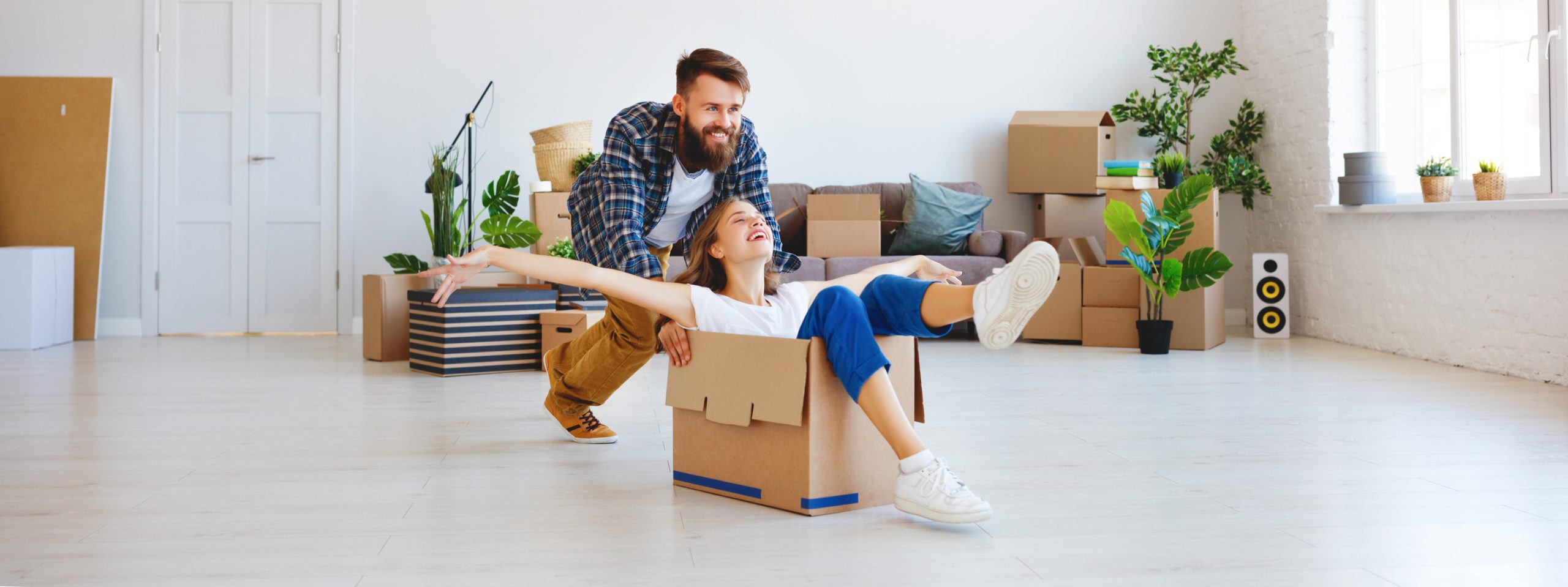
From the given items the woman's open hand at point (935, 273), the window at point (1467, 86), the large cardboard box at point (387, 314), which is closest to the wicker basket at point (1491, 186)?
the window at point (1467, 86)

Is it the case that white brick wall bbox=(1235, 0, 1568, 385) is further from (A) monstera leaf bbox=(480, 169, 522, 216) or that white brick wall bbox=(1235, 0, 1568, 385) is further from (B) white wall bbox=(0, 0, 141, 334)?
(B) white wall bbox=(0, 0, 141, 334)

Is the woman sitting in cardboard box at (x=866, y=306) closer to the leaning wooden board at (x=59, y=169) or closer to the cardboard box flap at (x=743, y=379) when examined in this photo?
the cardboard box flap at (x=743, y=379)

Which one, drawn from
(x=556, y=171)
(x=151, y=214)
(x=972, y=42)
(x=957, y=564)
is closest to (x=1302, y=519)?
(x=957, y=564)

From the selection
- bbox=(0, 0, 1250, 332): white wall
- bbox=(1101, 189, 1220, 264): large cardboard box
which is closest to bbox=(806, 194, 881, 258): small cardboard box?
bbox=(0, 0, 1250, 332): white wall

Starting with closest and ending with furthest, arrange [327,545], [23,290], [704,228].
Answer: [327,545]
[704,228]
[23,290]

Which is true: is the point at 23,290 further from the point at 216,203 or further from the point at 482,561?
the point at 482,561

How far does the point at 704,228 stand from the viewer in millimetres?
2328

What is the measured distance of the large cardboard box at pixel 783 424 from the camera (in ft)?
6.64

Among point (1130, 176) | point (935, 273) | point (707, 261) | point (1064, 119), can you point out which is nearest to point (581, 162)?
point (1064, 119)

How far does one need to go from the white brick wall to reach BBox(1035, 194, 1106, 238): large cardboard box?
100cm

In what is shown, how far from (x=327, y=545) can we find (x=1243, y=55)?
615 cm

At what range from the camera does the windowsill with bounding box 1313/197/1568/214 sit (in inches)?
158

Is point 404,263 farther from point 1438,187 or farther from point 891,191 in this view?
point 1438,187

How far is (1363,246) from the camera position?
17.6 ft
